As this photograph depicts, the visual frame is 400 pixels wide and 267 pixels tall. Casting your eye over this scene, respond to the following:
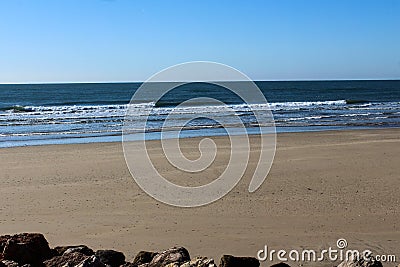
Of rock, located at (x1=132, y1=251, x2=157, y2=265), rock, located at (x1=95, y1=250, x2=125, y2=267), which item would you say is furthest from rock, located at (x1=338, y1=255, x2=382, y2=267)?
rock, located at (x1=95, y1=250, x2=125, y2=267)

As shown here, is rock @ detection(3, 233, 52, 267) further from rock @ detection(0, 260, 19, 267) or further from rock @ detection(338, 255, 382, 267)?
rock @ detection(338, 255, 382, 267)

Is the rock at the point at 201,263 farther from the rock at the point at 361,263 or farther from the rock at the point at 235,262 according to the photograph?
the rock at the point at 361,263

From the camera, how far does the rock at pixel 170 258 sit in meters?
4.80

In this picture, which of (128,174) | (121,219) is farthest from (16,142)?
(121,219)

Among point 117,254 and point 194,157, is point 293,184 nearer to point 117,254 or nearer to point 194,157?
point 194,157

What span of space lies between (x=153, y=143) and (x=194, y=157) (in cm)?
341

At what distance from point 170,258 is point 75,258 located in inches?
38.6

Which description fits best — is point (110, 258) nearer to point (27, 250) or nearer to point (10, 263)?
point (27, 250)

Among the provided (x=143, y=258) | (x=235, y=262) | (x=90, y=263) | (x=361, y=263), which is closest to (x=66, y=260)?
(x=90, y=263)

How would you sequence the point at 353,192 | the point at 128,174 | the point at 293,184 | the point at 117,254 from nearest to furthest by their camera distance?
the point at 117,254 < the point at 353,192 < the point at 293,184 < the point at 128,174

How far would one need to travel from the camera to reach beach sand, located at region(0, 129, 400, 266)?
676cm

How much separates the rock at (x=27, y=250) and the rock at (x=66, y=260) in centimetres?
14

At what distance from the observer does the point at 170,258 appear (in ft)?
15.9

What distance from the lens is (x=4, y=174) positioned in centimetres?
1142
